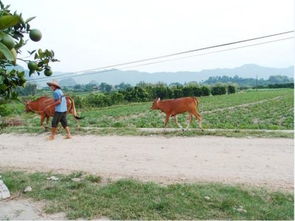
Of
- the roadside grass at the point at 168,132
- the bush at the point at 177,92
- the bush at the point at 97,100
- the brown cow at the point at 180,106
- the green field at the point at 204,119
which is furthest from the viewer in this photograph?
the bush at the point at 177,92

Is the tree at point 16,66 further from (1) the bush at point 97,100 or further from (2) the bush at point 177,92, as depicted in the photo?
(2) the bush at point 177,92

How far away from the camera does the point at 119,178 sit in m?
5.45

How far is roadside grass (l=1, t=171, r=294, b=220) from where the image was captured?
12.6 ft

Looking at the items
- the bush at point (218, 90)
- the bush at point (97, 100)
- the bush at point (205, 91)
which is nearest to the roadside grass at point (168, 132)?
the bush at point (97, 100)

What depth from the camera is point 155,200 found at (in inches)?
167

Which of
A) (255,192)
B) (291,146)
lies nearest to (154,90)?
(291,146)

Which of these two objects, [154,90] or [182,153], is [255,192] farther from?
[154,90]

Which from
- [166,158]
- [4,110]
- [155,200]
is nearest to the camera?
[4,110]

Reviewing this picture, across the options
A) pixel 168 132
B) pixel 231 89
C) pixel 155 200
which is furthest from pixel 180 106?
pixel 231 89

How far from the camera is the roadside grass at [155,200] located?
384 cm

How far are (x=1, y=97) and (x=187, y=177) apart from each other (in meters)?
3.66

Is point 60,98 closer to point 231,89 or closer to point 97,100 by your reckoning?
point 97,100

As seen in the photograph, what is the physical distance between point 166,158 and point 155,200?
2.56m

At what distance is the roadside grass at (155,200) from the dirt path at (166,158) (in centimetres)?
56
